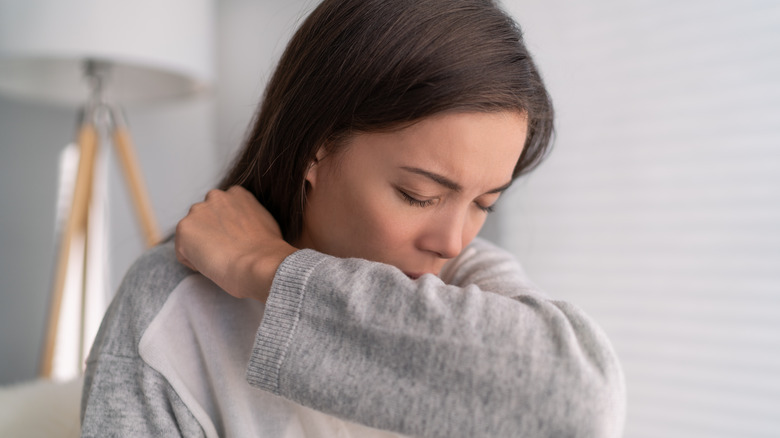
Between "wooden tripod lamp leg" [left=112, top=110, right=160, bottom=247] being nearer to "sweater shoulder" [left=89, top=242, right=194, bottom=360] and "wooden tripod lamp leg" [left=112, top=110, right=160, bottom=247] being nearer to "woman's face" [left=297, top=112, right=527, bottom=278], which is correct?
"sweater shoulder" [left=89, top=242, right=194, bottom=360]

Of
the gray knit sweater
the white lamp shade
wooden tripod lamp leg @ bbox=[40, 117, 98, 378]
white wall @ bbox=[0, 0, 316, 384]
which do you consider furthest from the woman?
white wall @ bbox=[0, 0, 316, 384]

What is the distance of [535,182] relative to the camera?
192cm

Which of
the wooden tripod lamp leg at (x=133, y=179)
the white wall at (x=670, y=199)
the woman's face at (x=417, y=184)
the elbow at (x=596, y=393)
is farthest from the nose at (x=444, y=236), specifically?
the wooden tripod lamp leg at (x=133, y=179)

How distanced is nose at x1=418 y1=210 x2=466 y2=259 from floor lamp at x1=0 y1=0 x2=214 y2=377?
114 centimetres

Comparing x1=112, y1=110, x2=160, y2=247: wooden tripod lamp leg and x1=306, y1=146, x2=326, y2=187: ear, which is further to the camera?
x1=112, y1=110, x2=160, y2=247: wooden tripod lamp leg

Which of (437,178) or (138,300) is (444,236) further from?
(138,300)

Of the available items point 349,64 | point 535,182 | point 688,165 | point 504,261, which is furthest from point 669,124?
point 349,64

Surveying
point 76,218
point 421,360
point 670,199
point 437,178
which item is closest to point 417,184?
point 437,178

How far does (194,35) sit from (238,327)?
45.0 inches

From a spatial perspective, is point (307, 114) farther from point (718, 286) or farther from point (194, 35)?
point (718, 286)

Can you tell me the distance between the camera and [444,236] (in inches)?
32.1

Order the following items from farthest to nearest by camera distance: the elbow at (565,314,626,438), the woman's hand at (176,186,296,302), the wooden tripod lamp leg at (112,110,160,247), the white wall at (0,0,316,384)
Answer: the white wall at (0,0,316,384)
the wooden tripod lamp leg at (112,110,160,247)
the woman's hand at (176,186,296,302)
the elbow at (565,314,626,438)

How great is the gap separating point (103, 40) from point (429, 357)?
136 cm

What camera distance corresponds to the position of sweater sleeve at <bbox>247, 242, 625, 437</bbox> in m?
0.58
